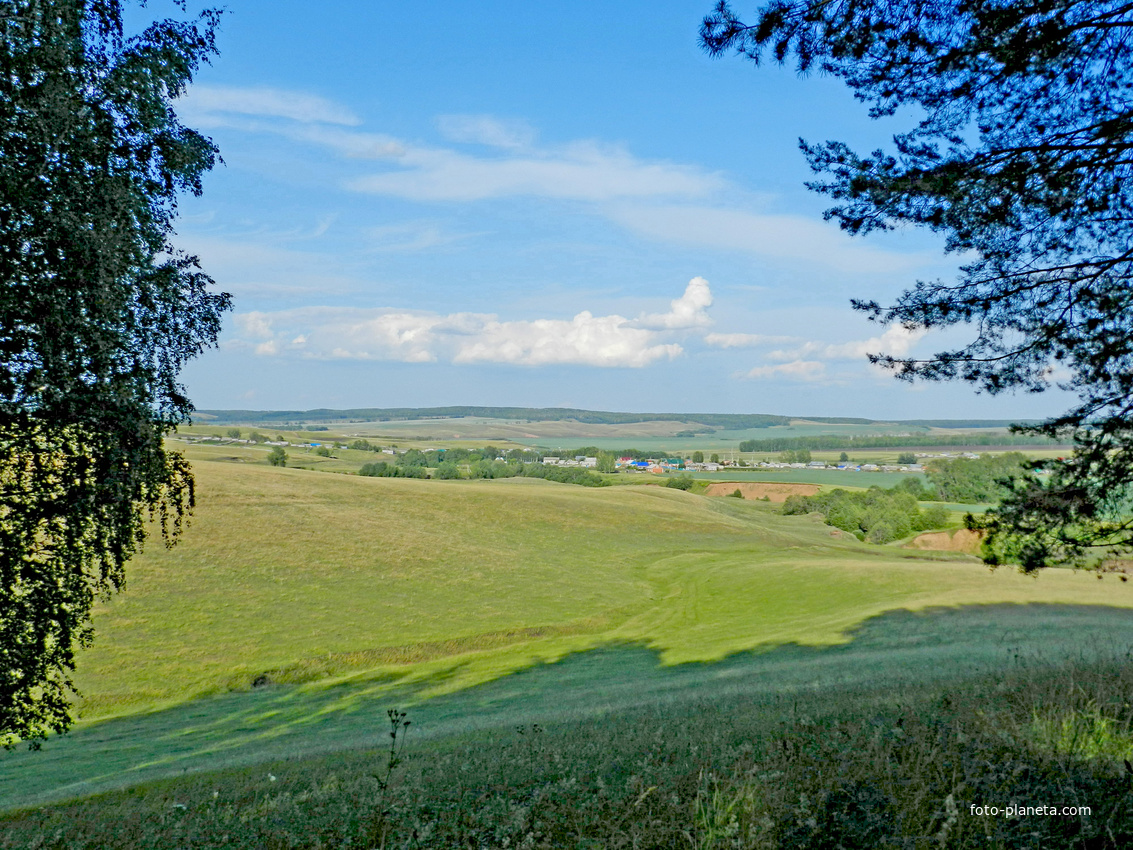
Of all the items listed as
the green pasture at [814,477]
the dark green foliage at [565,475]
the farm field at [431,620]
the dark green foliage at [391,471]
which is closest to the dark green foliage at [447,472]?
the dark green foliage at [391,471]

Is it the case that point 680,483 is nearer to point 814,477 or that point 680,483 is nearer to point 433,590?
point 814,477

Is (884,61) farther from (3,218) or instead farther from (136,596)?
(136,596)

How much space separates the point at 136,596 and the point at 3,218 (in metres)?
37.6

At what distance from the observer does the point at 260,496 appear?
64000 millimetres

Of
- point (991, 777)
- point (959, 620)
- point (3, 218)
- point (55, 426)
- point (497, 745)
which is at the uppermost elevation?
point (3, 218)

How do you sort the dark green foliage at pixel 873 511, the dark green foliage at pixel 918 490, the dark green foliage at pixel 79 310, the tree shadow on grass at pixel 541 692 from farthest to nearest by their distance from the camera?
the dark green foliage at pixel 918 490
the dark green foliage at pixel 873 511
the tree shadow on grass at pixel 541 692
the dark green foliage at pixel 79 310

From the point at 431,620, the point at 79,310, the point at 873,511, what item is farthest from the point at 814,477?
the point at 79,310

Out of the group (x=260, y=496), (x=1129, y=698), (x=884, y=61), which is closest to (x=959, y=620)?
(x=1129, y=698)

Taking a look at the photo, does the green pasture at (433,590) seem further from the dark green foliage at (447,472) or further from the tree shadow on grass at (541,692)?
the dark green foliage at (447,472)

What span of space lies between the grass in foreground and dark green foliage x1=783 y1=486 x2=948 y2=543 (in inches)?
4019

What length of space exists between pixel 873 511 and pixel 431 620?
293 feet

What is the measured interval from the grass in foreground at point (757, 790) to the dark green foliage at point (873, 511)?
102 m

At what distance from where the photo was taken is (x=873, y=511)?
111m

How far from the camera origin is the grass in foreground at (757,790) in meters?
4.66
